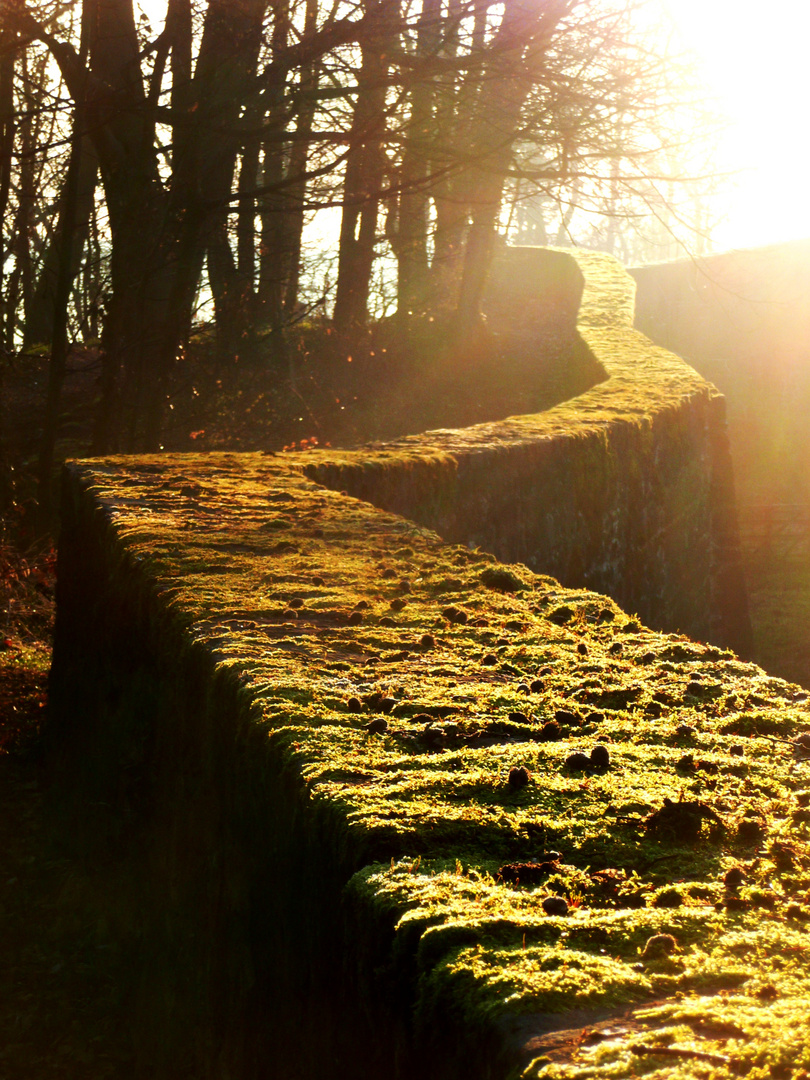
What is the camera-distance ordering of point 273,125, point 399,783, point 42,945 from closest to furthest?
point 399,783 → point 42,945 → point 273,125

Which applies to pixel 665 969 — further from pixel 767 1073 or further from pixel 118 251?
pixel 118 251

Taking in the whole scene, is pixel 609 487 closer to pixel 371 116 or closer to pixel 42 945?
pixel 371 116

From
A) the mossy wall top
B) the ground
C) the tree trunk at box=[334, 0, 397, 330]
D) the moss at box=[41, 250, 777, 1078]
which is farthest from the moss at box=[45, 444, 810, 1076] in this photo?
the tree trunk at box=[334, 0, 397, 330]

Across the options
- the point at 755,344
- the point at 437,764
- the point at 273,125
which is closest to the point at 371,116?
the point at 273,125

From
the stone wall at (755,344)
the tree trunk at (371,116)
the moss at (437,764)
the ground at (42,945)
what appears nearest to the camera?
the moss at (437,764)

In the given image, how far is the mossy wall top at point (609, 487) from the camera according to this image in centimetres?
639

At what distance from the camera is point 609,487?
27.7ft

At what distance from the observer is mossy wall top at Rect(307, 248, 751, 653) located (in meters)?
6.39

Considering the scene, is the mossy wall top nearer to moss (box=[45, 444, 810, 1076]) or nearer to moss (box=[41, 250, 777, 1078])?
moss (box=[41, 250, 777, 1078])

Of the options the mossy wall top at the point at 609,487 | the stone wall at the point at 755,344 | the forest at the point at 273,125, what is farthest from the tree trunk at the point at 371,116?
the stone wall at the point at 755,344

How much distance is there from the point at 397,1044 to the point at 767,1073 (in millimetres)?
590

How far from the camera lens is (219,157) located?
28.5ft

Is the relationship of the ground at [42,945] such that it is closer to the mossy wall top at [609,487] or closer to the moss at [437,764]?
the moss at [437,764]

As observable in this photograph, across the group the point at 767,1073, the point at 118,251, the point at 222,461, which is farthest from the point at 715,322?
the point at 767,1073
